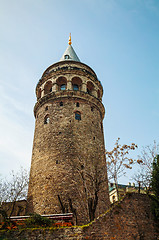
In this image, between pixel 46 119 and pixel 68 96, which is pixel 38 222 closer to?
pixel 46 119

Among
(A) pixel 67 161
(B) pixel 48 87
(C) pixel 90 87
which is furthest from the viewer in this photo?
(C) pixel 90 87

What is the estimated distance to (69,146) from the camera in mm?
19344

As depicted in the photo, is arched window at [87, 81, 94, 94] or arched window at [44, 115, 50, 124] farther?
arched window at [87, 81, 94, 94]

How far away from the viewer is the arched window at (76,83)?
24.6m

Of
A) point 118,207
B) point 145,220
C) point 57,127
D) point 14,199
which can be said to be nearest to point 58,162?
point 57,127

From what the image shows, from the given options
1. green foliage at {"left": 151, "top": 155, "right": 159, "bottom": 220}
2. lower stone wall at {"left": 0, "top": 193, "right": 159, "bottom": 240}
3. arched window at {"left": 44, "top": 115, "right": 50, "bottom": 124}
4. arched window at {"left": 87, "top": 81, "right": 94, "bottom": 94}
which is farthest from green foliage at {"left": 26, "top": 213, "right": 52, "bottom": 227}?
arched window at {"left": 87, "top": 81, "right": 94, "bottom": 94}

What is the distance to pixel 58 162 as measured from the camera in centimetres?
1858

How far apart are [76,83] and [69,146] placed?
879 centimetres

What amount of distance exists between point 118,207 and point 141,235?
212 centimetres

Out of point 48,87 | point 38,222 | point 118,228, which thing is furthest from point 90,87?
point 38,222

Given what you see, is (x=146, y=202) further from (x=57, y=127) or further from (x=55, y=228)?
(x=57, y=127)

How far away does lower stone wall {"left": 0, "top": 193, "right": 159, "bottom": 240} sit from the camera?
11477 mm

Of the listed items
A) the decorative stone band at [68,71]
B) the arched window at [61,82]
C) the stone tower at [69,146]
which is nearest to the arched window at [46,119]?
the stone tower at [69,146]

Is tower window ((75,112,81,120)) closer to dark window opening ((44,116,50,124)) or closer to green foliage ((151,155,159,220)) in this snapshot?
dark window opening ((44,116,50,124))
